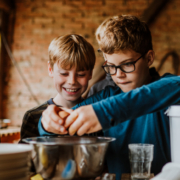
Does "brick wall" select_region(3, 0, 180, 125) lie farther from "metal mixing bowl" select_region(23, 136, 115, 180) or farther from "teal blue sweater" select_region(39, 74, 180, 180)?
"metal mixing bowl" select_region(23, 136, 115, 180)

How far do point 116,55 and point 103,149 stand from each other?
65cm

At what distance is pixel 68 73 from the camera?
1433 mm

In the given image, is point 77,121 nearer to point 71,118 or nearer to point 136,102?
point 71,118

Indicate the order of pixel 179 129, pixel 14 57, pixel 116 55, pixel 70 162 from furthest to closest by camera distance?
pixel 14 57 → pixel 116 55 → pixel 179 129 → pixel 70 162

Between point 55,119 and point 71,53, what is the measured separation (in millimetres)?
711

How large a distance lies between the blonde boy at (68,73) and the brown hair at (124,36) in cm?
18

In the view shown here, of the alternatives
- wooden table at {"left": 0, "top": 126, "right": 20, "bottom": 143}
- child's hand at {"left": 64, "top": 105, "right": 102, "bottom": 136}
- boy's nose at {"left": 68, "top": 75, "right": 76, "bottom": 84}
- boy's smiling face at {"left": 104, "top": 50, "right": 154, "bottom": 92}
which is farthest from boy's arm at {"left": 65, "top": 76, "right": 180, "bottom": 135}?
wooden table at {"left": 0, "top": 126, "right": 20, "bottom": 143}

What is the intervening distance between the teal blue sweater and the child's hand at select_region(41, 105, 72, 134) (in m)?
0.10

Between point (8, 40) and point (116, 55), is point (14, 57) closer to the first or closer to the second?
point (8, 40)

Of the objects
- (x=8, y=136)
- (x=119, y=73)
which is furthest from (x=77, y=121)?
(x=8, y=136)

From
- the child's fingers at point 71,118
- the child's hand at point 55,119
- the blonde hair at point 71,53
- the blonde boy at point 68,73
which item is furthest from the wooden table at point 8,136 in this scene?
the child's fingers at point 71,118

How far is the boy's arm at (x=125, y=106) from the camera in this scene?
70cm

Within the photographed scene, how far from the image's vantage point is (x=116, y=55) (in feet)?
4.00

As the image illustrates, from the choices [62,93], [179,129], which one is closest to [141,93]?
[179,129]
